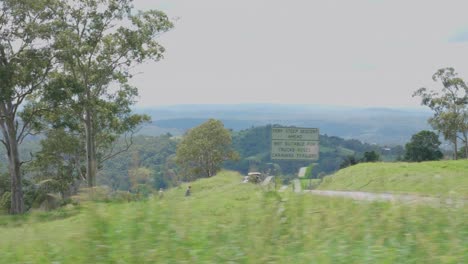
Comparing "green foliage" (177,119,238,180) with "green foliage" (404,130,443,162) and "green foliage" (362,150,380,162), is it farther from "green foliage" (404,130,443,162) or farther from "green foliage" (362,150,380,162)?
"green foliage" (404,130,443,162)

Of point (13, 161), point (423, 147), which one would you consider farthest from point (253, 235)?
point (423, 147)

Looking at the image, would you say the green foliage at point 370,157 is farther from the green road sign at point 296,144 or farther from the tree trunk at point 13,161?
the green road sign at point 296,144

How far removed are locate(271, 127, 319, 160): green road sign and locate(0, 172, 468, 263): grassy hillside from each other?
9490 mm

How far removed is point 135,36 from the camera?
35969 millimetres

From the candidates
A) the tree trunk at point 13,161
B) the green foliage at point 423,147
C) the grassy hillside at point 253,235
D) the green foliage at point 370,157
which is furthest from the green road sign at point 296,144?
the green foliage at point 423,147

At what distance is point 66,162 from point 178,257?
43.3 metres

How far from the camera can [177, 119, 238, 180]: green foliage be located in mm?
62938

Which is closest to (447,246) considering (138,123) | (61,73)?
(61,73)

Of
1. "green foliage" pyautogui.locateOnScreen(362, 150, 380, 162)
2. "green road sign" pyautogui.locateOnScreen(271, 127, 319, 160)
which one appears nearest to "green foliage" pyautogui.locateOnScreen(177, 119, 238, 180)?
"green foliage" pyautogui.locateOnScreen(362, 150, 380, 162)

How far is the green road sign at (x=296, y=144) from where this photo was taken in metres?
16.9

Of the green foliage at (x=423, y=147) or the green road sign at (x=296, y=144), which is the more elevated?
the green road sign at (x=296, y=144)

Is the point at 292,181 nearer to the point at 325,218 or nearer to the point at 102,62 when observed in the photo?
the point at 325,218

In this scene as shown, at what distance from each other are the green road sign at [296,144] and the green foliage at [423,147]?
41369 millimetres

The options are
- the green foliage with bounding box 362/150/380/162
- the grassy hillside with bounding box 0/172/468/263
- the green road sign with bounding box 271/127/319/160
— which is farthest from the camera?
the green foliage with bounding box 362/150/380/162
